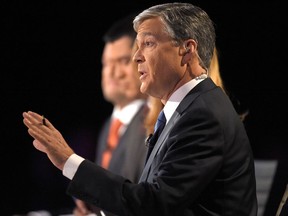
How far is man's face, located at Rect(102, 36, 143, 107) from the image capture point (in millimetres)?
3824

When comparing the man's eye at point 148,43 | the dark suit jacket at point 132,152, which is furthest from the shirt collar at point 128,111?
the man's eye at point 148,43

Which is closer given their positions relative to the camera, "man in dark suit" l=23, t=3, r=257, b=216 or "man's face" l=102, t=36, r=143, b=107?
"man in dark suit" l=23, t=3, r=257, b=216

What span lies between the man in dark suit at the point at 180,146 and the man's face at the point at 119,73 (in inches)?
69.0

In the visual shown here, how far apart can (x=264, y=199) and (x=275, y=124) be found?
2296mm

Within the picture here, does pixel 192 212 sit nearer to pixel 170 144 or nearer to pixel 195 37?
pixel 170 144

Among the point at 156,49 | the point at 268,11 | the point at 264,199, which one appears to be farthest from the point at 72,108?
the point at 156,49

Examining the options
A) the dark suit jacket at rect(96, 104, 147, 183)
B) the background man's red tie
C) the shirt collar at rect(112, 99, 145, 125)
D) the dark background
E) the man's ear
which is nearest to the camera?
the man's ear

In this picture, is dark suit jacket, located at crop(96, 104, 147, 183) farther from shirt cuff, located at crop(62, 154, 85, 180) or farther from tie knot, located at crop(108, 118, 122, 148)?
shirt cuff, located at crop(62, 154, 85, 180)

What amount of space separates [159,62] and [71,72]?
322cm

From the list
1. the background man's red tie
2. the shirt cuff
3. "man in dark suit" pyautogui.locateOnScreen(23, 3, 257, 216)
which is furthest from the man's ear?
the background man's red tie

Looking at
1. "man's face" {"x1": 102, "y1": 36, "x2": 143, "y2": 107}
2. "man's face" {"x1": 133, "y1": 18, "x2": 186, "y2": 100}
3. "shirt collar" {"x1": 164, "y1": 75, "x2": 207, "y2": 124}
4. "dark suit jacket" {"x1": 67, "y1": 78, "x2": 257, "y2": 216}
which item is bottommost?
"man's face" {"x1": 102, "y1": 36, "x2": 143, "y2": 107}

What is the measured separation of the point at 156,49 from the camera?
200 centimetres

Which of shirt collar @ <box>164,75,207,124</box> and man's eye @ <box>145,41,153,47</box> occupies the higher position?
man's eye @ <box>145,41,153,47</box>

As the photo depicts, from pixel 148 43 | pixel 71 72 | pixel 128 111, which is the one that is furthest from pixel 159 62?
pixel 71 72
